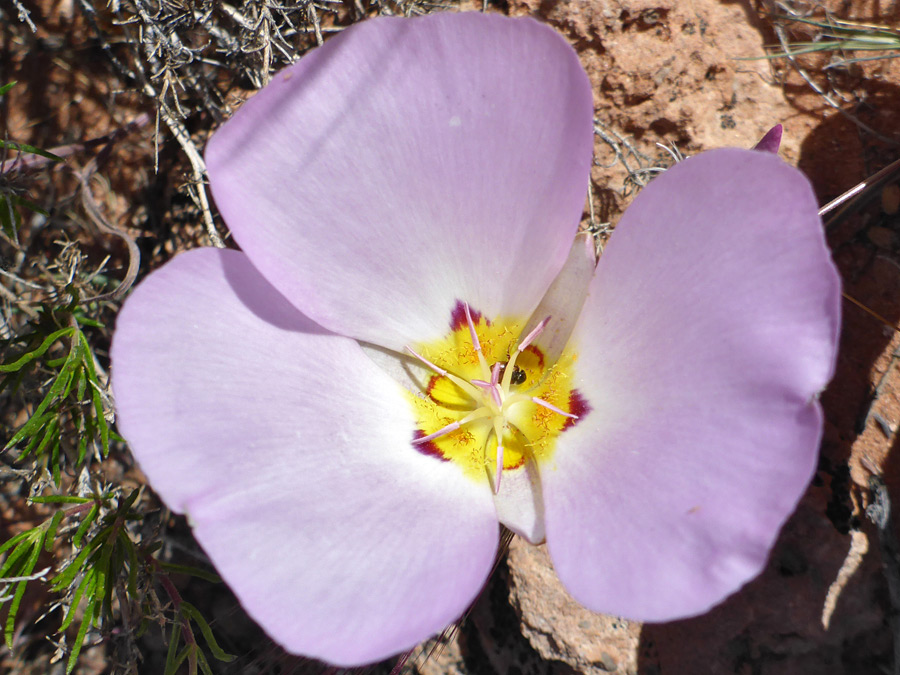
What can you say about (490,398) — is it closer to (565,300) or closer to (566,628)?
(565,300)

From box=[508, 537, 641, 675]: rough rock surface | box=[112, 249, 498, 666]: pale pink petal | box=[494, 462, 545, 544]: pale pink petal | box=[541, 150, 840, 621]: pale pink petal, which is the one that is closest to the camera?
box=[541, 150, 840, 621]: pale pink petal

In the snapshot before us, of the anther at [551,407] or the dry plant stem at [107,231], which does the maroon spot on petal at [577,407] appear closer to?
the anther at [551,407]

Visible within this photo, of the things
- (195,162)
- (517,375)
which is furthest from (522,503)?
(195,162)

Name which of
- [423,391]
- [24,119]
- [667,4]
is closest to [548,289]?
[423,391]

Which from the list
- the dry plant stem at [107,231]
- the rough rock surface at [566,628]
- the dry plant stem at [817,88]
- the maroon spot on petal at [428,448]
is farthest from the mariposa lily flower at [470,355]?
the dry plant stem at [817,88]

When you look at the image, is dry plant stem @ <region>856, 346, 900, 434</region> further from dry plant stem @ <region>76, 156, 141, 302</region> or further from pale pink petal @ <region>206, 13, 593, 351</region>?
dry plant stem @ <region>76, 156, 141, 302</region>

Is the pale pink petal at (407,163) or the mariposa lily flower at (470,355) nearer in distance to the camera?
the mariposa lily flower at (470,355)

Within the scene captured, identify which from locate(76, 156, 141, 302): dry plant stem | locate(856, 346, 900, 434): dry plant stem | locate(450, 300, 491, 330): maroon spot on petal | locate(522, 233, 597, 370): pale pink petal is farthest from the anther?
locate(76, 156, 141, 302): dry plant stem
